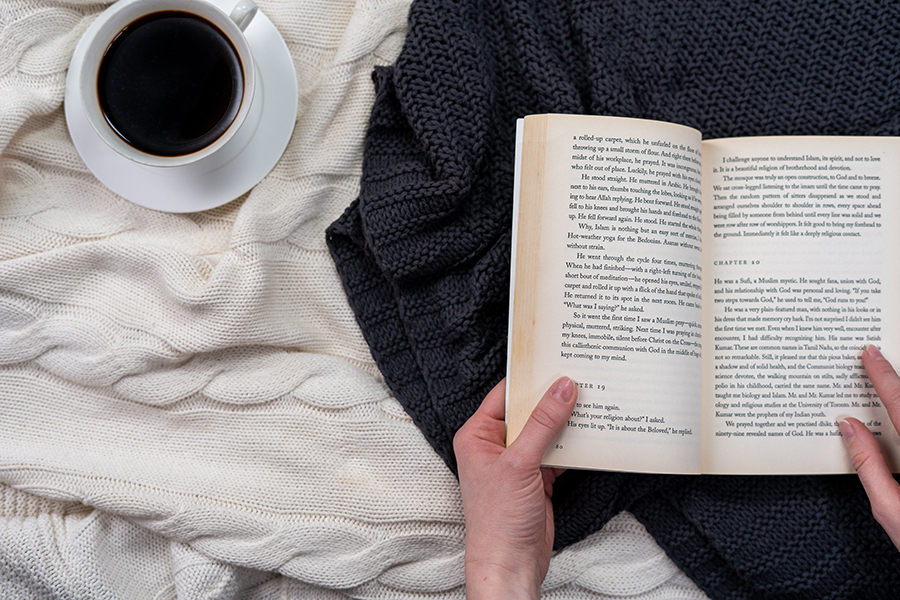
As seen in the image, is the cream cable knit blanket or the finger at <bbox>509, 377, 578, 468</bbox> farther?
the cream cable knit blanket

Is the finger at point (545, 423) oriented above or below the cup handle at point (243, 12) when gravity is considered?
below

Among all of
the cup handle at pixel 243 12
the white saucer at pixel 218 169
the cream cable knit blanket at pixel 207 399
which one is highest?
the cup handle at pixel 243 12

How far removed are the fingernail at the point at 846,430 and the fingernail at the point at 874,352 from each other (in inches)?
3.0

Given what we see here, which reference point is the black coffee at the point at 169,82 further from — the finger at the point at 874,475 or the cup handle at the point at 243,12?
the finger at the point at 874,475

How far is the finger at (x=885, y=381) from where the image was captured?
25.9 inches

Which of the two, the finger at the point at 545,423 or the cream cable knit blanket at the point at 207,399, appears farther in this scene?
the cream cable knit blanket at the point at 207,399

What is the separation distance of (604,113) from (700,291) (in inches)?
9.5

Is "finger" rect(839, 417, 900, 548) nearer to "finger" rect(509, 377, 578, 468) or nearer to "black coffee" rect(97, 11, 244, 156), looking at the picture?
"finger" rect(509, 377, 578, 468)

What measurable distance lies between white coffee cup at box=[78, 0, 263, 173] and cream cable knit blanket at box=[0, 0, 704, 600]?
113mm

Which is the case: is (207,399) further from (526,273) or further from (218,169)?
(526,273)

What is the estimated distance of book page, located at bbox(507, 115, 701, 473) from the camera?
2.12 ft

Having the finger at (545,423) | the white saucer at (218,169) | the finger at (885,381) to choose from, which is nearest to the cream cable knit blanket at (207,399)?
the white saucer at (218,169)

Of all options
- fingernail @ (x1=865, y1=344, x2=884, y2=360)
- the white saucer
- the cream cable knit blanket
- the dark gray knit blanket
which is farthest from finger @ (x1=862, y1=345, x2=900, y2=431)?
the white saucer

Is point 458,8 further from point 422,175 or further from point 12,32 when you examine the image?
point 12,32
